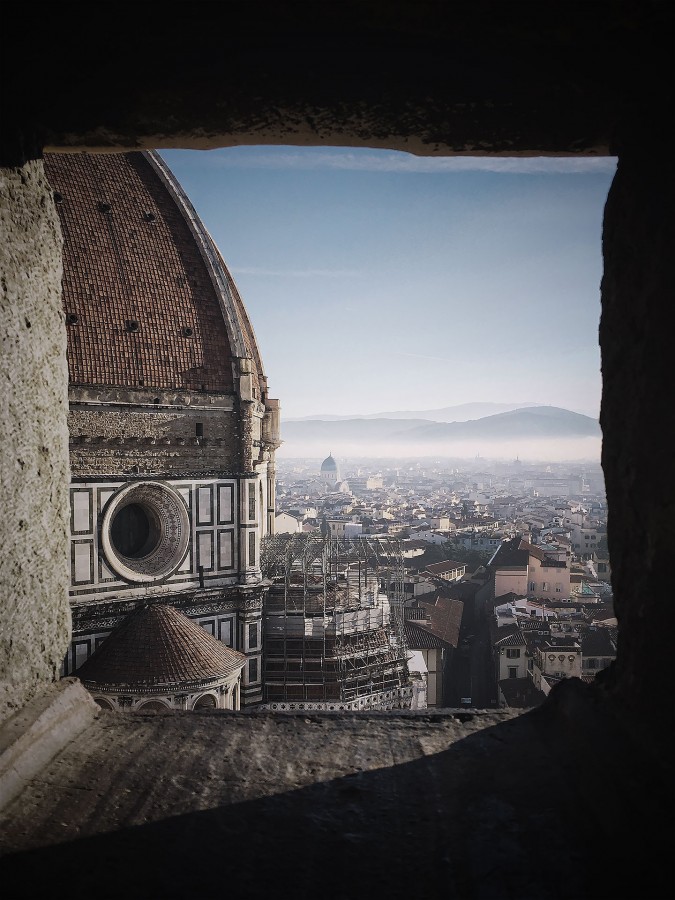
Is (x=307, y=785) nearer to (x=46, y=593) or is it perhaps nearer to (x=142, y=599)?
(x=46, y=593)

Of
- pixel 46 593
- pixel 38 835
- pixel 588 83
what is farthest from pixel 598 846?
pixel 588 83

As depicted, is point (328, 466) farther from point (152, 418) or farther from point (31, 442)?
point (31, 442)

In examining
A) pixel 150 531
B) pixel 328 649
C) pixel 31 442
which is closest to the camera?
pixel 31 442

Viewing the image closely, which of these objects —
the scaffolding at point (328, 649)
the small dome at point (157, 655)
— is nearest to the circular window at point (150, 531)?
the small dome at point (157, 655)

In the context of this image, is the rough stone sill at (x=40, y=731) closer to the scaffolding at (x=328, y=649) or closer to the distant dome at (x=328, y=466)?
the scaffolding at (x=328, y=649)

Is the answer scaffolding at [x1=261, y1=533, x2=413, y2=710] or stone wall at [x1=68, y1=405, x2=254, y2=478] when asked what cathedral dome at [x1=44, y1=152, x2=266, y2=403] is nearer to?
stone wall at [x1=68, y1=405, x2=254, y2=478]

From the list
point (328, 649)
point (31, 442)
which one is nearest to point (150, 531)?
point (328, 649)
